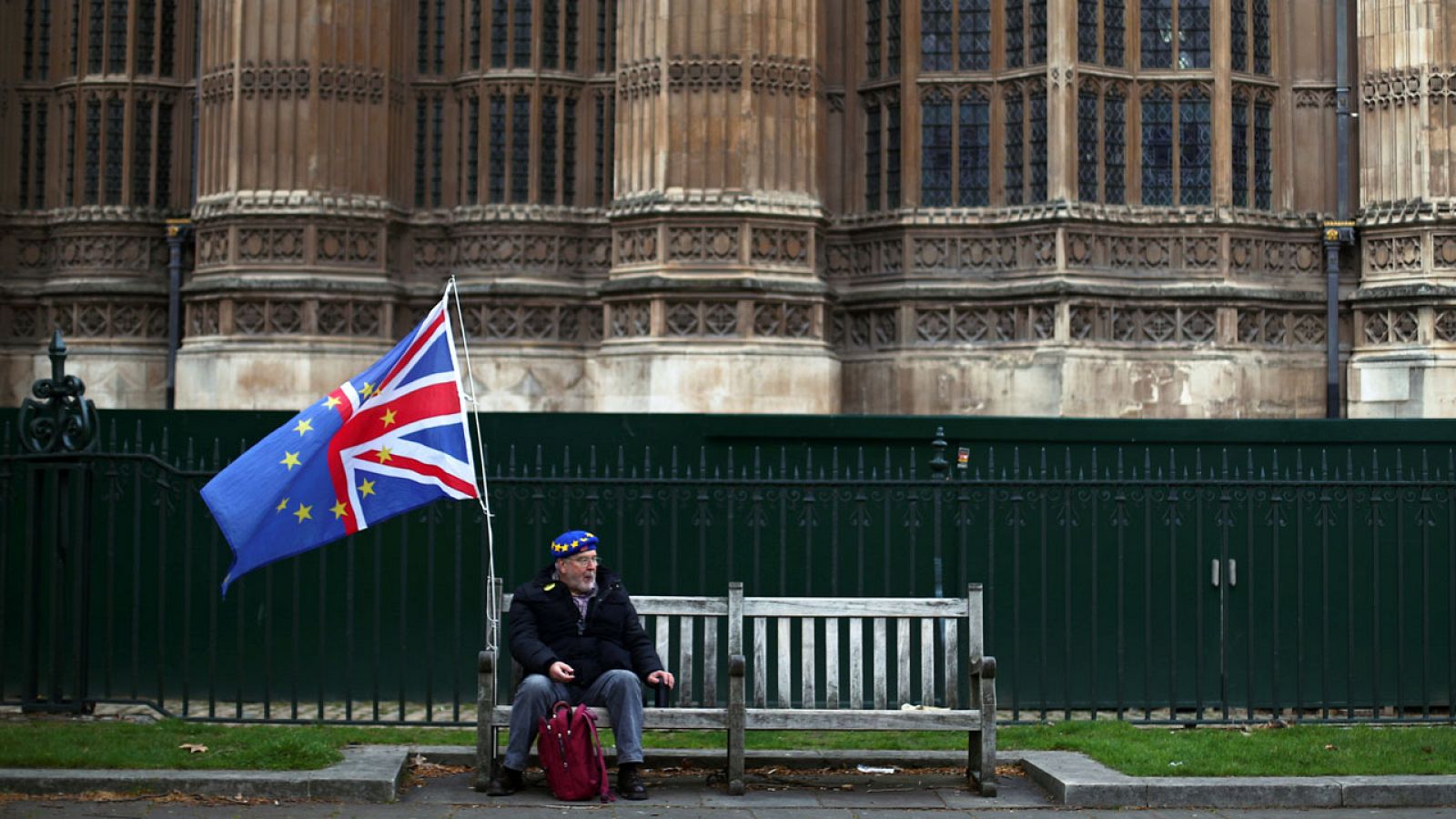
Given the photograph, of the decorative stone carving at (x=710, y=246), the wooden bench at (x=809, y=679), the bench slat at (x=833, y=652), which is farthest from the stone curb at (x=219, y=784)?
the decorative stone carving at (x=710, y=246)

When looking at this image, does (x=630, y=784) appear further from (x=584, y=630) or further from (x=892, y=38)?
(x=892, y=38)

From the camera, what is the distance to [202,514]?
508 inches

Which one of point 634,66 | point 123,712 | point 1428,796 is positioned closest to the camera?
point 1428,796

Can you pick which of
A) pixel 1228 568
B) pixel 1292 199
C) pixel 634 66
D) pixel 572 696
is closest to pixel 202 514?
pixel 572 696

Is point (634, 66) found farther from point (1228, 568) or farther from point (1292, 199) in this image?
point (1228, 568)

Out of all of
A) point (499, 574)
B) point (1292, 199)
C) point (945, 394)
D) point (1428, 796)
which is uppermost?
point (1292, 199)

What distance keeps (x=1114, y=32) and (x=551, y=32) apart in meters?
6.44

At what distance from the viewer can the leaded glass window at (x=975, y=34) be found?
2266cm

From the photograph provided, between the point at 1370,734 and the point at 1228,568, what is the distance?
1792 millimetres

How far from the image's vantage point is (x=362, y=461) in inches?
427

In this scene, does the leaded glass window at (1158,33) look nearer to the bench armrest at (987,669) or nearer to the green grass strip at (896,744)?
the green grass strip at (896,744)

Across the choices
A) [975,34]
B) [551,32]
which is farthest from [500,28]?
[975,34]

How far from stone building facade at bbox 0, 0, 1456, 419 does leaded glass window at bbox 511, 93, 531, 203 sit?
0.04 metres

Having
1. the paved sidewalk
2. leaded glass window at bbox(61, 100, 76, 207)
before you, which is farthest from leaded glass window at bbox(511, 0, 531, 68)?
the paved sidewalk
